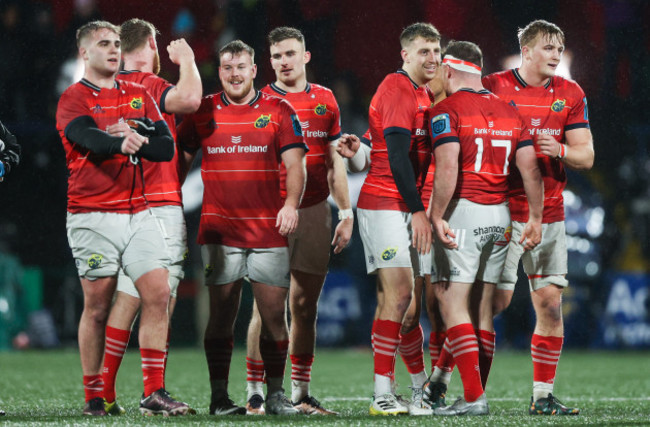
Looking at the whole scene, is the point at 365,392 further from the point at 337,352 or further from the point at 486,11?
the point at 486,11

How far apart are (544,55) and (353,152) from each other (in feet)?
4.25

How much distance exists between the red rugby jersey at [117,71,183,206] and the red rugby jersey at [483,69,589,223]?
6.27ft

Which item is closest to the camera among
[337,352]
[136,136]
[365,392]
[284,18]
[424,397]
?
[136,136]

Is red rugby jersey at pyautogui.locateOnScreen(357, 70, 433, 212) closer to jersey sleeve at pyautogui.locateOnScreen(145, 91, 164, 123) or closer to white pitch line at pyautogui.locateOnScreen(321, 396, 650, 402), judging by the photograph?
jersey sleeve at pyautogui.locateOnScreen(145, 91, 164, 123)

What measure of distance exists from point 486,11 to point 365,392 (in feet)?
27.9

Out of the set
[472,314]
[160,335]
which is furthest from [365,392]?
[160,335]

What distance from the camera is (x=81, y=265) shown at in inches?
206

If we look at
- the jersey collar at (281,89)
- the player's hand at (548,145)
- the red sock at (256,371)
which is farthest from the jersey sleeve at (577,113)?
the red sock at (256,371)

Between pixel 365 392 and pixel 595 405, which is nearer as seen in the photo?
pixel 595 405

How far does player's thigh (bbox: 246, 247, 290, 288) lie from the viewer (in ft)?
18.0

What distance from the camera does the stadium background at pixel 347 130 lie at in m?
12.9

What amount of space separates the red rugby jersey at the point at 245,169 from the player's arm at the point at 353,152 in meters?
0.26

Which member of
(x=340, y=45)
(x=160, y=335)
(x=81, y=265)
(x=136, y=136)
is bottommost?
(x=160, y=335)

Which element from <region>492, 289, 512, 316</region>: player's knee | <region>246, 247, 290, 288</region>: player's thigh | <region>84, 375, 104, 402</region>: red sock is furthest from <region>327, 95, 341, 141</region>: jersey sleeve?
<region>84, 375, 104, 402</region>: red sock
